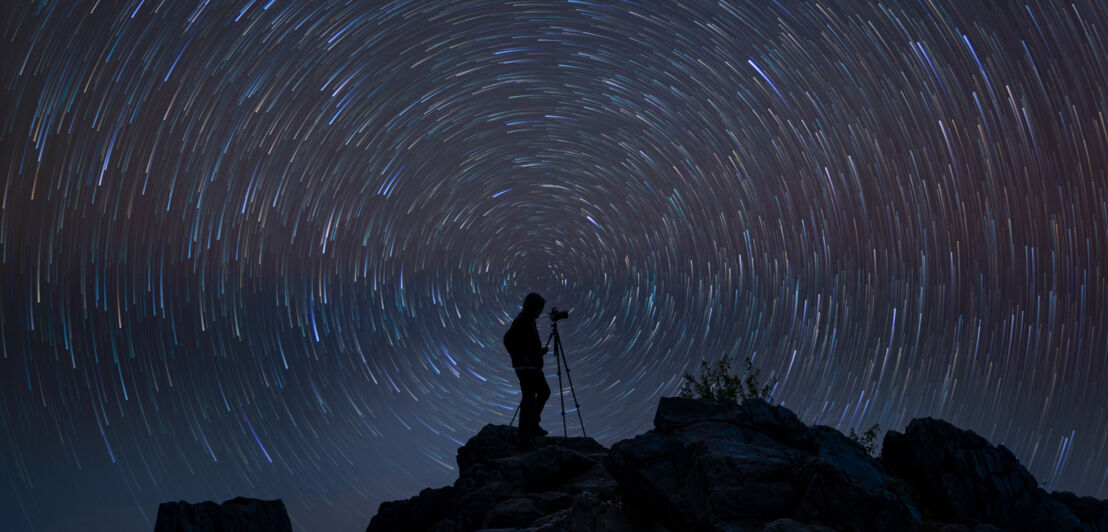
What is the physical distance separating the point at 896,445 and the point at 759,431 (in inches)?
94.3

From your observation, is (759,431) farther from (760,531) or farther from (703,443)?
(760,531)

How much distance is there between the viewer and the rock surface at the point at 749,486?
7328mm

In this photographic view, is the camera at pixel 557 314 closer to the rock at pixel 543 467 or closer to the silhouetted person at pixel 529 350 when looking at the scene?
the silhouetted person at pixel 529 350

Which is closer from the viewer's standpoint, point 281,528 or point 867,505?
point 867,505

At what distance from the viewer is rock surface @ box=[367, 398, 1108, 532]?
7328mm

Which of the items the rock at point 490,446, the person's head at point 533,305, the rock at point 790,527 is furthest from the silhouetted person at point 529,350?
the rock at point 790,527

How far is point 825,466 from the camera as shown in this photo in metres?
7.50

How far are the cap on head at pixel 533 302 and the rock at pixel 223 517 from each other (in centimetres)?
515

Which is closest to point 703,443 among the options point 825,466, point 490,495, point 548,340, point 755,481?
point 755,481

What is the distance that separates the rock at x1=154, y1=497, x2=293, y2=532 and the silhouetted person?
173 inches

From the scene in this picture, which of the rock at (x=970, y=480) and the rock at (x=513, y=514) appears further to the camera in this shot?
the rock at (x=970, y=480)

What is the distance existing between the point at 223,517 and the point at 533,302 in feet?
19.0

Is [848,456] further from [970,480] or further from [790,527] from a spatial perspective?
[790,527]

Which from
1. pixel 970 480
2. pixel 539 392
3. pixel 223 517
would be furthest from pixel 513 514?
pixel 970 480
